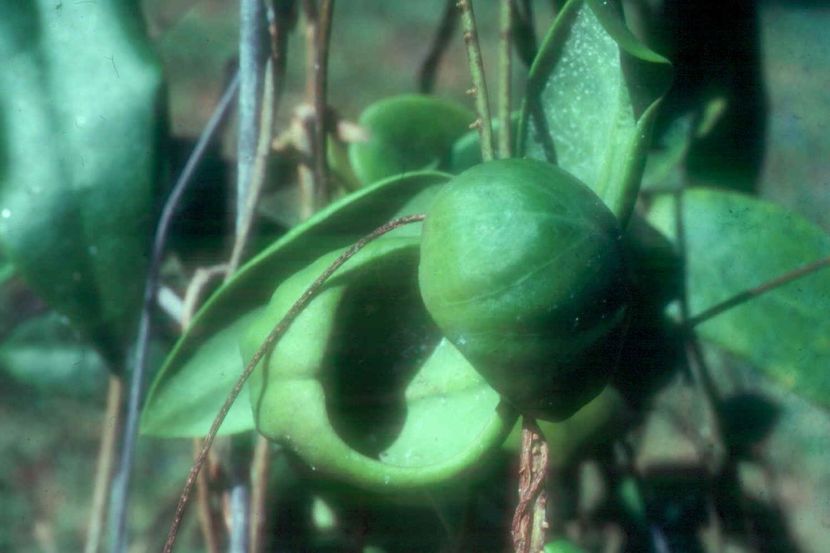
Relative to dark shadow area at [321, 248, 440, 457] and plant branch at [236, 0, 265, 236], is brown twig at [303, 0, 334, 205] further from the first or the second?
dark shadow area at [321, 248, 440, 457]

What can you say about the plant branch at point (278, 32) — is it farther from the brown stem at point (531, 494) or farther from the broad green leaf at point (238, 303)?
the brown stem at point (531, 494)

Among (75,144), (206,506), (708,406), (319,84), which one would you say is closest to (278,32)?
(319,84)

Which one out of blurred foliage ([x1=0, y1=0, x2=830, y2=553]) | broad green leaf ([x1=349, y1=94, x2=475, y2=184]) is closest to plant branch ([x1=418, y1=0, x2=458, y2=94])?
blurred foliage ([x1=0, y1=0, x2=830, y2=553])

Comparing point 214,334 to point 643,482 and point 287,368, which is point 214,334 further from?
point 643,482

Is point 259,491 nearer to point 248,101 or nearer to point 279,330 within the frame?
point 279,330

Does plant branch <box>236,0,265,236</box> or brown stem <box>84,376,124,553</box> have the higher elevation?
plant branch <box>236,0,265,236</box>

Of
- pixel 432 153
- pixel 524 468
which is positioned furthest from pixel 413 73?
pixel 524 468

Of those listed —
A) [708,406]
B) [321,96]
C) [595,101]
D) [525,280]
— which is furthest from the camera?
[708,406]
